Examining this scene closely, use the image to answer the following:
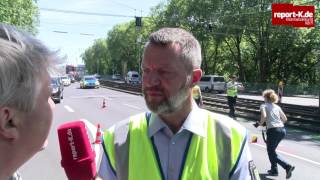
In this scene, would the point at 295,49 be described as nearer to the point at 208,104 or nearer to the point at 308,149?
the point at 208,104

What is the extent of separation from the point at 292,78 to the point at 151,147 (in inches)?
2467

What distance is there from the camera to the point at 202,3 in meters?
62.2

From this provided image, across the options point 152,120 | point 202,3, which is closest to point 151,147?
point 152,120

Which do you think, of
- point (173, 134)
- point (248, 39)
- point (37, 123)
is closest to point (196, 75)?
point (173, 134)

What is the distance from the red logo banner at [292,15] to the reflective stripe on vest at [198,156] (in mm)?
39708

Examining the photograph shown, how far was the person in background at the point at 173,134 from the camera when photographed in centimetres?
246

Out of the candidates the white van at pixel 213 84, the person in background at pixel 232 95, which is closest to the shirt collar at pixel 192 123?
the person in background at pixel 232 95

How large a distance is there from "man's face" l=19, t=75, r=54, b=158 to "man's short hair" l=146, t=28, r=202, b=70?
4.14 feet

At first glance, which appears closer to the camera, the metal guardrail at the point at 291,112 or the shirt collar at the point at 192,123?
the shirt collar at the point at 192,123

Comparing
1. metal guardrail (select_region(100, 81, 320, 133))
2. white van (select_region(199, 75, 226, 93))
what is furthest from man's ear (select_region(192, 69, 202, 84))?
white van (select_region(199, 75, 226, 93))

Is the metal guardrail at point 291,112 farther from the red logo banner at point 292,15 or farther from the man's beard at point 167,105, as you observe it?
the red logo banner at point 292,15

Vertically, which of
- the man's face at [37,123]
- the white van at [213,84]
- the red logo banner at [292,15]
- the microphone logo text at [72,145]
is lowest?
the white van at [213,84]

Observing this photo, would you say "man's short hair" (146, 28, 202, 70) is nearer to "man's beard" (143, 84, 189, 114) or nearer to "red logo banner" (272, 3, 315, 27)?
"man's beard" (143, 84, 189, 114)

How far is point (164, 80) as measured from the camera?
2650 mm
